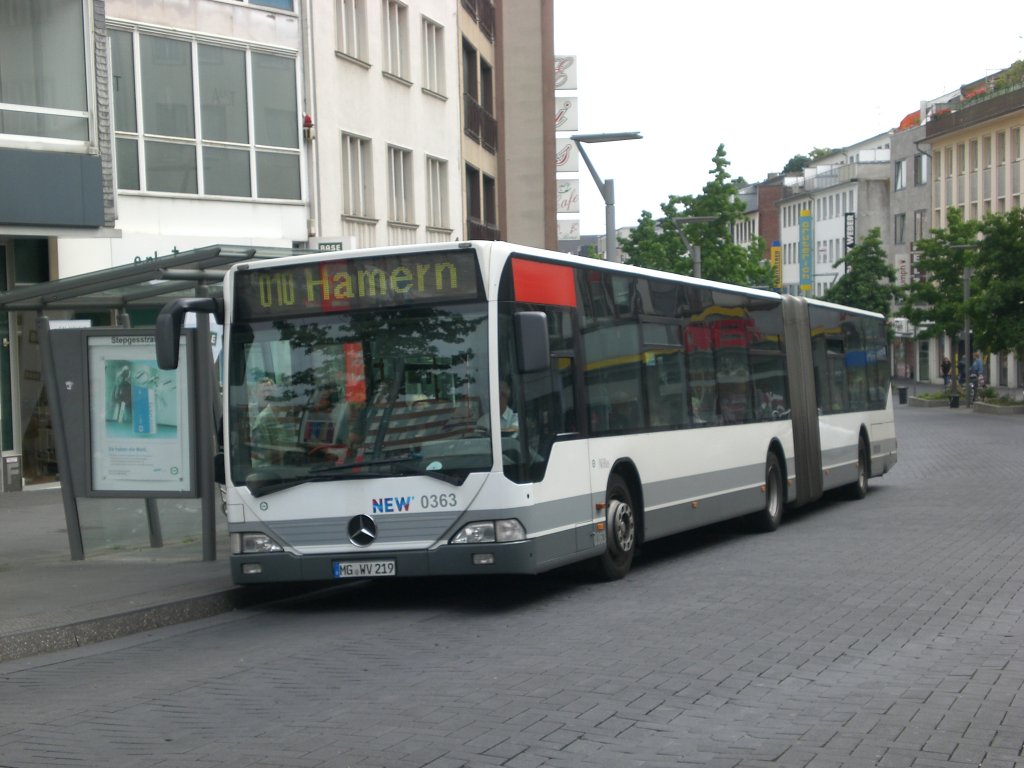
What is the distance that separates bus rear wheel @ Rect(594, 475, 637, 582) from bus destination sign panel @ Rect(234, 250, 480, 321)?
8.50ft

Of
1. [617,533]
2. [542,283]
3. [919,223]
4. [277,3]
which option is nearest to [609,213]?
[277,3]

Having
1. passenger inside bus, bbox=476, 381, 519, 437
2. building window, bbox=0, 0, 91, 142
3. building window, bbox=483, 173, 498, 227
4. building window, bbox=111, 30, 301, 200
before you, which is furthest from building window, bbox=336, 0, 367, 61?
passenger inside bus, bbox=476, 381, 519, 437

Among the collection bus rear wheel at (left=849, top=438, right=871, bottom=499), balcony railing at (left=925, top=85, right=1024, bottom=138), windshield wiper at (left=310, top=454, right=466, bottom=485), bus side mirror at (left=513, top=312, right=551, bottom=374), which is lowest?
bus rear wheel at (left=849, top=438, right=871, bottom=499)

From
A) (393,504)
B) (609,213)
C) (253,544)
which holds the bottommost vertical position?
(253,544)

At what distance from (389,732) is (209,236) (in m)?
21.3

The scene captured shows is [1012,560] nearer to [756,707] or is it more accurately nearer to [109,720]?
[756,707]

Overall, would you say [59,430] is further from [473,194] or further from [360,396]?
[473,194]

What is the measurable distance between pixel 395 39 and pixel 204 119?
10.5 meters

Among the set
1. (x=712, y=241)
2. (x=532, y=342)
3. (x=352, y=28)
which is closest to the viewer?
(x=532, y=342)

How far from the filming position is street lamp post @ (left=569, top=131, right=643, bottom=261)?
27.7 meters

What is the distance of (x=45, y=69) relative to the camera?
74.9ft

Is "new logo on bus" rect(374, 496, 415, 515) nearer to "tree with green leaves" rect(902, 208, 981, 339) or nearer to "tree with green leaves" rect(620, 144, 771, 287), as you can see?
"tree with green leaves" rect(620, 144, 771, 287)

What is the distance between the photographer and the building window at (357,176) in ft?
109

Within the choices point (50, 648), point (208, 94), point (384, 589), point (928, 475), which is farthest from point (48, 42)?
→ point (928, 475)
